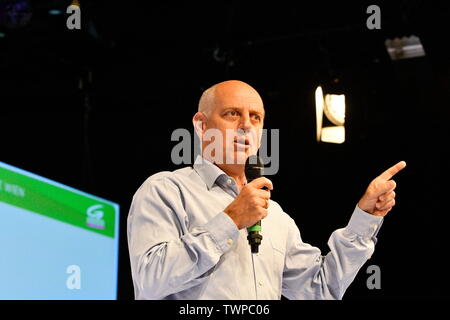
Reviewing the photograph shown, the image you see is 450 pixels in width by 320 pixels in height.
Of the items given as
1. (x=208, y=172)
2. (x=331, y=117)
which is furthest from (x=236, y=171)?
(x=331, y=117)

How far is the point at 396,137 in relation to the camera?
15.4ft

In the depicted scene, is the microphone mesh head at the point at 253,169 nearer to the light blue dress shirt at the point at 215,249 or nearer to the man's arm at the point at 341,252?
the light blue dress shirt at the point at 215,249

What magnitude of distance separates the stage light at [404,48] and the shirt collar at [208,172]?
2808 millimetres

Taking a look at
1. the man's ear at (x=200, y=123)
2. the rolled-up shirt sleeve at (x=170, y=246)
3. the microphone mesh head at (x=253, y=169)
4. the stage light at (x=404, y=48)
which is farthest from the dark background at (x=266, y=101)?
the rolled-up shirt sleeve at (x=170, y=246)

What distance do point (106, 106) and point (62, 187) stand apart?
1160mm

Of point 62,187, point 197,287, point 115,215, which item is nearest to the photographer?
point 197,287

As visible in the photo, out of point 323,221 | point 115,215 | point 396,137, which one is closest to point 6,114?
point 115,215

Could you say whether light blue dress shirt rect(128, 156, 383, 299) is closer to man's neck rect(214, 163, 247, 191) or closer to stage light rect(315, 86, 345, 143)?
man's neck rect(214, 163, 247, 191)

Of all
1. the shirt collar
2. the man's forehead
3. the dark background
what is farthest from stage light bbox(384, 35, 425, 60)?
the shirt collar

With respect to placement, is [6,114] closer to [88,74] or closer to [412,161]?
[88,74]

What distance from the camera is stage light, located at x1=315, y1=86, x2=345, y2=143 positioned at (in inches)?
167

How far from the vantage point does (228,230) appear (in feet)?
5.91

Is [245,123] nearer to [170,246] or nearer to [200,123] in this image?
[200,123]

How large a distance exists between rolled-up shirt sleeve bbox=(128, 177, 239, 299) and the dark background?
2.43 m
